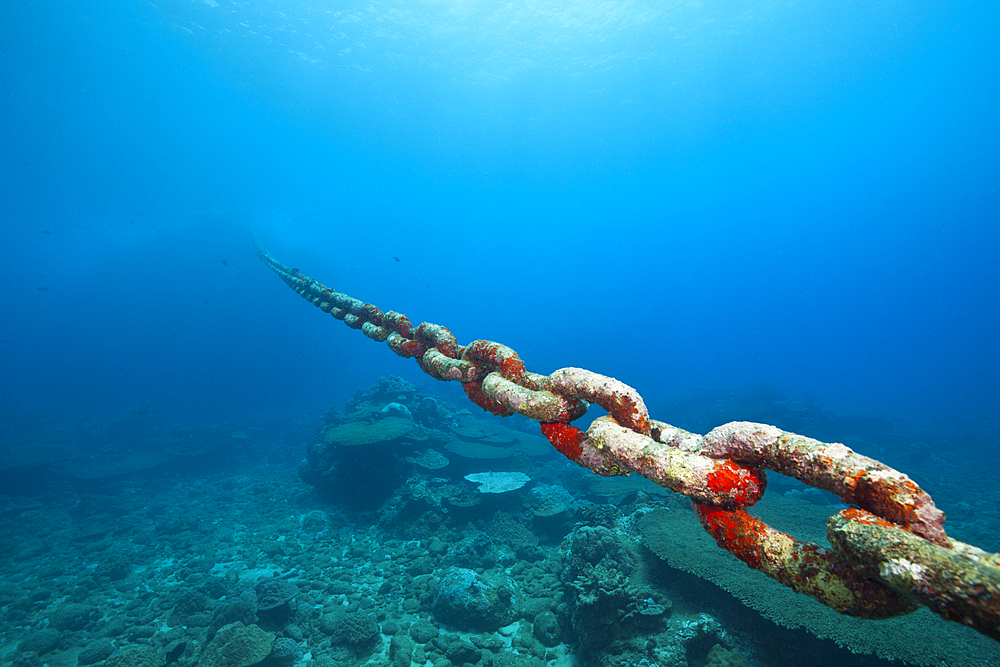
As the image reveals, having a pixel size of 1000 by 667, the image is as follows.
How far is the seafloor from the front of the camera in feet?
15.8

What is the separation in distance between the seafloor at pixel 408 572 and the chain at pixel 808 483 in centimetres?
486

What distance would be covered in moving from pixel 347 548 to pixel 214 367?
198ft

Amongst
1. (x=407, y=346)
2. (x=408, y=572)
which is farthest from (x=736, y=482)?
(x=408, y=572)

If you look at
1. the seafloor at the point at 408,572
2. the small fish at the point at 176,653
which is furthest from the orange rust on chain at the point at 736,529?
the small fish at the point at 176,653

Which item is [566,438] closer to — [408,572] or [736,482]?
[736,482]

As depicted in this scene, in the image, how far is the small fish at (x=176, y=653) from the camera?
5.98 meters

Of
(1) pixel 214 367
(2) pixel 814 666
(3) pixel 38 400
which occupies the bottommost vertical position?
(3) pixel 38 400

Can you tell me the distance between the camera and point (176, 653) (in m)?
6.09

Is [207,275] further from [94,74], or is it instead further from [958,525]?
[958,525]

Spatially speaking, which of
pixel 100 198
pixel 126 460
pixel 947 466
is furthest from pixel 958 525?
pixel 100 198

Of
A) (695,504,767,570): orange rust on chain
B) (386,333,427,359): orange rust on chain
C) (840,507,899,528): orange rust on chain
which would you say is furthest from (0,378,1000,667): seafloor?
(840,507,899,528): orange rust on chain

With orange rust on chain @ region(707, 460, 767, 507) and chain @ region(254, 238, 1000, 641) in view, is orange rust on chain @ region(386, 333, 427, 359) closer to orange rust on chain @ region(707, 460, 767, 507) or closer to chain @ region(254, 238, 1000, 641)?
chain @ region(254, 238, 1000, 641)

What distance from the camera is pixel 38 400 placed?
40656mm

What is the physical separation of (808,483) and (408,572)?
352 inches
